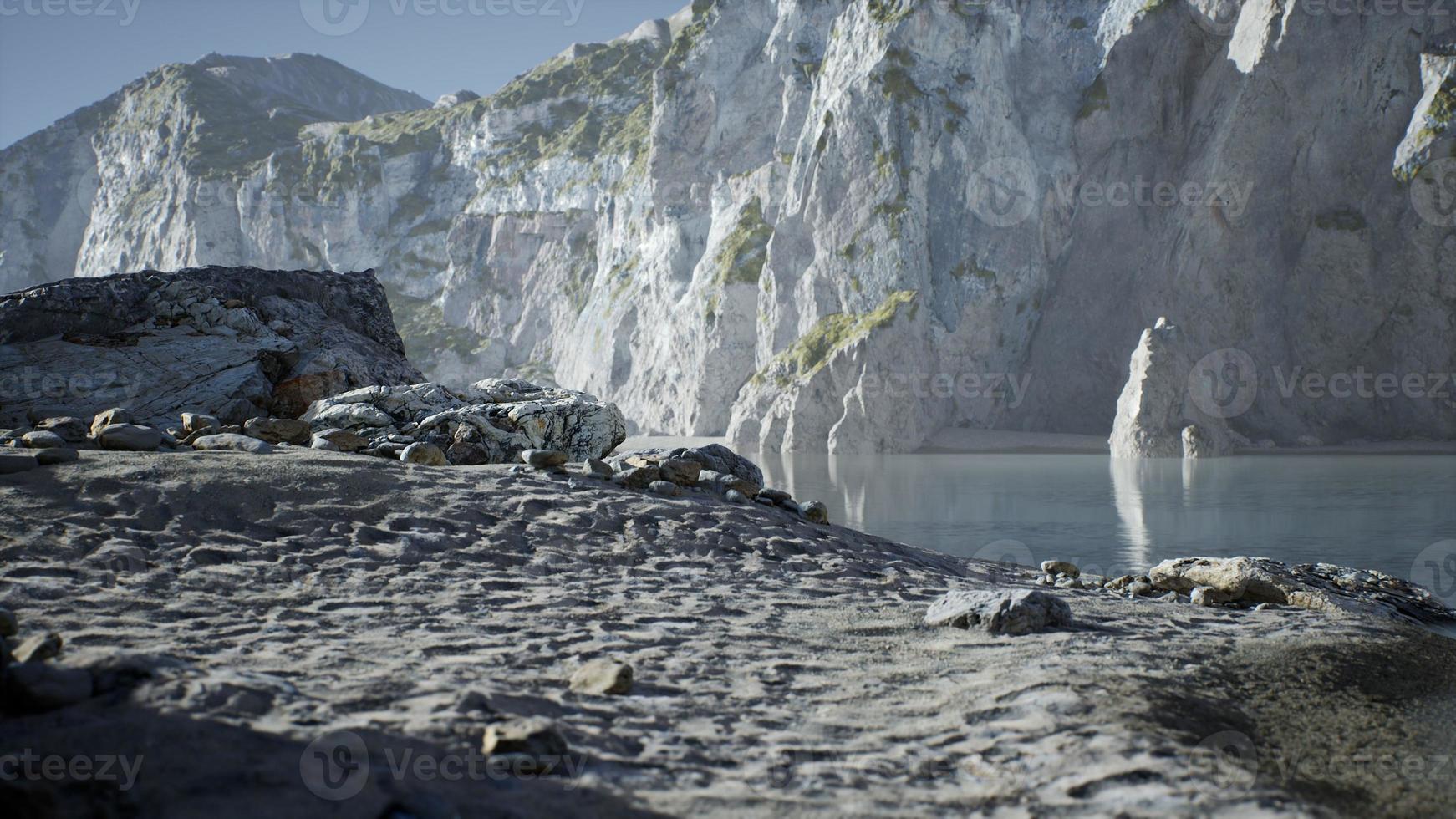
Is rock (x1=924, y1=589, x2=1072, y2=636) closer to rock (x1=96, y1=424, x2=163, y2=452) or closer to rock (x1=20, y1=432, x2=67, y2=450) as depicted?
rock (x1=96, y1=424, x2=163, y2=452)

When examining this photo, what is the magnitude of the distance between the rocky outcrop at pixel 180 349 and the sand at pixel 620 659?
407cm

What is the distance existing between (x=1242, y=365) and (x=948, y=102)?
2233 cm

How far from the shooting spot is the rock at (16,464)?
23.6ft

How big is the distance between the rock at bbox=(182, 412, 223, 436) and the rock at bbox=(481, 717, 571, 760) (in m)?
7.56

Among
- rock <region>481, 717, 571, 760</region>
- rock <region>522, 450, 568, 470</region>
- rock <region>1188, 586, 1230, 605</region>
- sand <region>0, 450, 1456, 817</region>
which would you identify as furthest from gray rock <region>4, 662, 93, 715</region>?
rock <region>1188, 586, 1230, 605</region>

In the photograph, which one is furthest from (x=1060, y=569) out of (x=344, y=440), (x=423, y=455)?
(x=344, y=440)

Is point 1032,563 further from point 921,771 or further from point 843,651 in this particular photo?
point 921,771

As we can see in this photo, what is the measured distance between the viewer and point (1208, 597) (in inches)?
353

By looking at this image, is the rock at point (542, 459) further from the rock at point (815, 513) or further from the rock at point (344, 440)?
the rock at point (815, 513)

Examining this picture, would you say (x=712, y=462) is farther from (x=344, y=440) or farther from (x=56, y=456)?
(x=56, y=456)

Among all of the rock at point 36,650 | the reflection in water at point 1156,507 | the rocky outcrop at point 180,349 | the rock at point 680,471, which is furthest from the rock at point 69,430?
the reflection in water at point 1156,507

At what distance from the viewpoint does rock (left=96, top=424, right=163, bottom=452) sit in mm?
8438

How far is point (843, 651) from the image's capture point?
5680mm

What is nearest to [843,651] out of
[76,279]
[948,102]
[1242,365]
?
[76,279]
